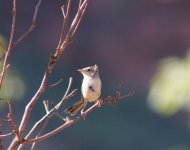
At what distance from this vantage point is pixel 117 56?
704 cm

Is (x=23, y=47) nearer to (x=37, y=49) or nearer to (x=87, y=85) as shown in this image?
(x=37, y=49)

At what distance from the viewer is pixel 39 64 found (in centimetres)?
688

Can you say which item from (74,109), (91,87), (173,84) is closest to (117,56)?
(91,87)

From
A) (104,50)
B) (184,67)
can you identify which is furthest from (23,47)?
(184,67)

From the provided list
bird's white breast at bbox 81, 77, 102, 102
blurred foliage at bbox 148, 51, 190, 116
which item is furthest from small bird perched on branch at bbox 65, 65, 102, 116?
blurred foliage at bbox 148, 51, 190, 116

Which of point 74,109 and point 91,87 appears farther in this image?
point 91,87

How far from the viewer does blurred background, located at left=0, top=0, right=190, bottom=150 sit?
21.6 ft

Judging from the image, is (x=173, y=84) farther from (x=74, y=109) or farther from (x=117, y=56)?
(x=117, y=56)

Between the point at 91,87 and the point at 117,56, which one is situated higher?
the point at 117,56

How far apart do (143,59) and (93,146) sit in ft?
3.74

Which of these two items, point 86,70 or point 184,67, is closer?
point 184,67

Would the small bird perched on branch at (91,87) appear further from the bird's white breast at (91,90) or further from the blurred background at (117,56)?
the blurred background at (117,56)

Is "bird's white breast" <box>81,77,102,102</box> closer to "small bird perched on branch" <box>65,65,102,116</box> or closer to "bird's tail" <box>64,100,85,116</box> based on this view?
"small bird perched on branch" <box>65,65,102,116</box>

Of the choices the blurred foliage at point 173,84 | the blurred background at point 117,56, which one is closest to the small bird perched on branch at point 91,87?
the blurred foliage at point 173,84
